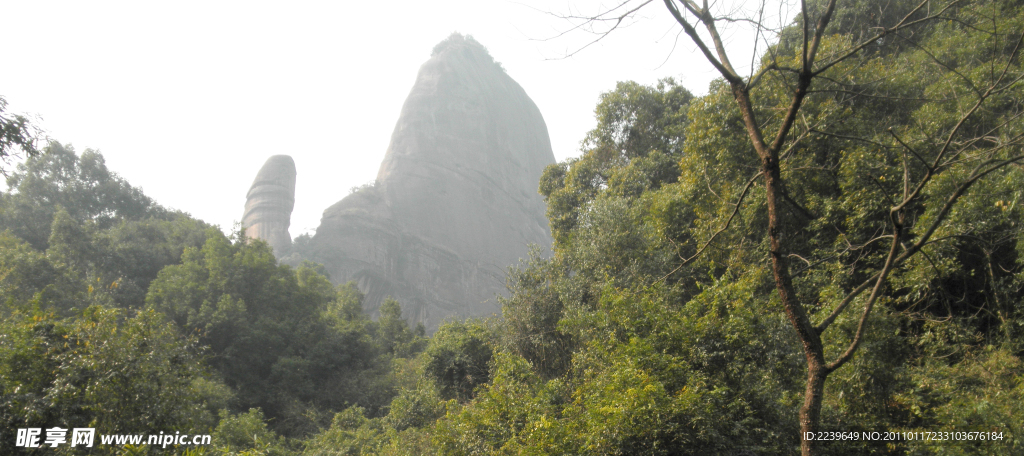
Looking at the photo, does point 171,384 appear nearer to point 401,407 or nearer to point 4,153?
point 4,153

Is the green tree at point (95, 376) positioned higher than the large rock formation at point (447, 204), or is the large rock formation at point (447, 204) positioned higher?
the large rock formation at point (447, 204)

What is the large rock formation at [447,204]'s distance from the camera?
1861 inches

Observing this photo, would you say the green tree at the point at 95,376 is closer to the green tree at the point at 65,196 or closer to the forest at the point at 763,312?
→ the forest at the point at 763,312

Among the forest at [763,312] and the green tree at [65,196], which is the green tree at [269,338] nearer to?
the forest at [763,312]

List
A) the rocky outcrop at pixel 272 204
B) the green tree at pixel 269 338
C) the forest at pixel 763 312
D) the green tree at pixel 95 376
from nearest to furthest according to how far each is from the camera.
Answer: the forest at pixel 763 312, the green tree at pixel 95 376, the green tree at pixel 269 338, the rocky outcrop at pixel 272 204

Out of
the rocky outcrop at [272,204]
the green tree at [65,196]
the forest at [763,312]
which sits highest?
the rocky outcrop at [272,204]

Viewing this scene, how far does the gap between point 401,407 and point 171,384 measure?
5.90 meters

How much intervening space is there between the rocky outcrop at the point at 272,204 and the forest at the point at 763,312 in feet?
107

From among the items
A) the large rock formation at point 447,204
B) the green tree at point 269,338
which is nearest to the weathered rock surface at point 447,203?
the large rock formation at point 447,204

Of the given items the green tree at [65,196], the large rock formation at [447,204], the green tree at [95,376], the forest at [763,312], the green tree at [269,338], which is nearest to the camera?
the forest at [763,312]

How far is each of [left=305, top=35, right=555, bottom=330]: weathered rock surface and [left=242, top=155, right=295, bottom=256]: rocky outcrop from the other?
300 centimetres

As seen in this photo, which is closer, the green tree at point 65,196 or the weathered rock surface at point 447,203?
the green tree at point 65,196

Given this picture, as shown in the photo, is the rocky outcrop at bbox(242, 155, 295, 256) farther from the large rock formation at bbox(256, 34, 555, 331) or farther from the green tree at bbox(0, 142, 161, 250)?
the green tree at bbox(0, 142, 161, 250)

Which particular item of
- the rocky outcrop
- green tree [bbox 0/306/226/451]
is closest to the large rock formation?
the rocky outcrop
